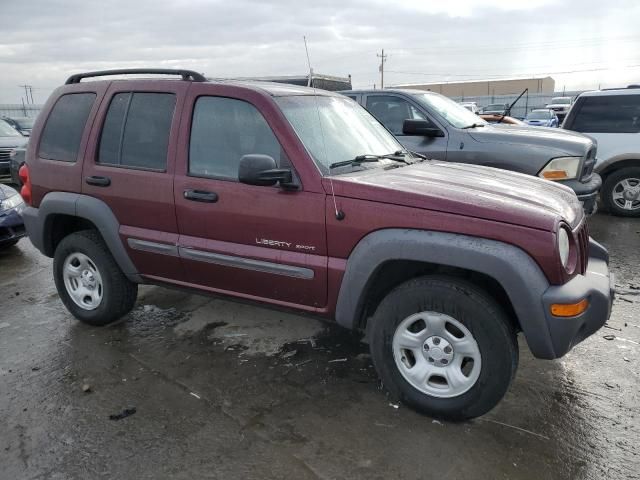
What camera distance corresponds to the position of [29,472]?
8.70ft

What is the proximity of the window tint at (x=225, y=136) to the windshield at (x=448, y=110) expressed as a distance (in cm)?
390

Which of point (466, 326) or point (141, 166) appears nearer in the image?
point (466, 326)

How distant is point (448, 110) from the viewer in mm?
6969

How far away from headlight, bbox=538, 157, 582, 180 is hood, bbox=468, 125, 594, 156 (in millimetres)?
89

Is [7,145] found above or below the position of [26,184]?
below

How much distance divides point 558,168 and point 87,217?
5104 millimetres

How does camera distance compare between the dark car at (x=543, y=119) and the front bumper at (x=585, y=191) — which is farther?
the dark car at (x=543, y=119)

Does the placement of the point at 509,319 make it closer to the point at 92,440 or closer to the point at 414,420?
the point at 414,420

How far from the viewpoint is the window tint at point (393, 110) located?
686cm

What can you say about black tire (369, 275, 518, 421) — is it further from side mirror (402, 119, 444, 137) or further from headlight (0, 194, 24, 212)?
headlight (0, 194, 24, 212)

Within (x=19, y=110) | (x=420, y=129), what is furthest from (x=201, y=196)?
(x=19, y=110)

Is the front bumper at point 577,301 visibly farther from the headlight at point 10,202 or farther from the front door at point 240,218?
the headlight at point 10,202

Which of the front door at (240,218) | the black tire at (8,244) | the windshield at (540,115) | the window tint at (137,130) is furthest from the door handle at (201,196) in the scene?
the windshield at (540,115)

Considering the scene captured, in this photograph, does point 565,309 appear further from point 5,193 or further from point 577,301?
point 5,193
